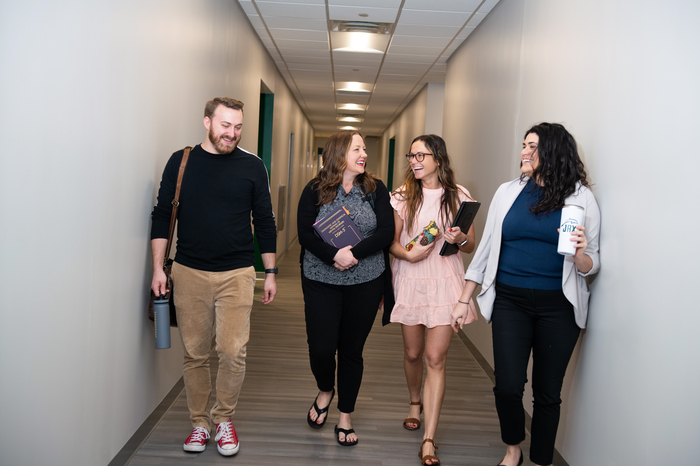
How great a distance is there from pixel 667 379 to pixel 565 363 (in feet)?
1.50

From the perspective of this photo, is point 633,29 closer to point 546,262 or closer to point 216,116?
point 546,262

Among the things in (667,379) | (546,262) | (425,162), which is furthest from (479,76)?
(667,379)

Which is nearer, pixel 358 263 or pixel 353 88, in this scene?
pixel 358 263

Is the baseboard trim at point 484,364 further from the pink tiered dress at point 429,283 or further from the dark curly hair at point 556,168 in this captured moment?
the dark curly hair at point 556,168

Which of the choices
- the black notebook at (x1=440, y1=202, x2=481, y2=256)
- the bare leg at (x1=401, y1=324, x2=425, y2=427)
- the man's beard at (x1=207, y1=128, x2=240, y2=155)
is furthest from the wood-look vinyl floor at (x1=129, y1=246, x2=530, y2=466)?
the man's beard at (x1=207, y1=128, x2=240, y2=155)

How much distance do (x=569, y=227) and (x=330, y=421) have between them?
1852 mm

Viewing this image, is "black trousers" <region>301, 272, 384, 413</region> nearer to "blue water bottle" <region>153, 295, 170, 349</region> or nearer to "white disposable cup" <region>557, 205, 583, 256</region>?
"blue water bottle" <region>153, 295, 170, 349</region>

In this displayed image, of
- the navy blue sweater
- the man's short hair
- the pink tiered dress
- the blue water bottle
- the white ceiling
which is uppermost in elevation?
the white ceiling

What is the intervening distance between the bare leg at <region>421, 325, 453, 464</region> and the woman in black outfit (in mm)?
330

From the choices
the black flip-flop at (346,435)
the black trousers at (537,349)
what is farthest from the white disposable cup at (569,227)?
the black flip-flop at (346,435)

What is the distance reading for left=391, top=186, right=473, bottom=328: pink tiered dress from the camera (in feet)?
8.90

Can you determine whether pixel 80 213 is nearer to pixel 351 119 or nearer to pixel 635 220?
pixel 635 220

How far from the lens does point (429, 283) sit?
274 centimetres

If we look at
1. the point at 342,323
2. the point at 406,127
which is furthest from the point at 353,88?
the point at 342,323
